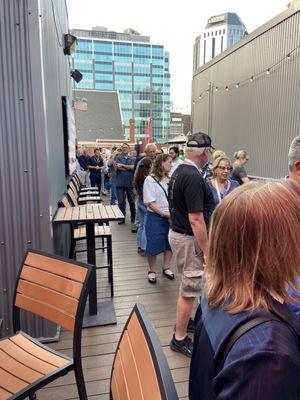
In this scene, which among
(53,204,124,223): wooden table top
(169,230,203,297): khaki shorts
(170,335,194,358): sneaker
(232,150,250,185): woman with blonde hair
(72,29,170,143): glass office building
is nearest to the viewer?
(169,230,203,297): khaki shorts

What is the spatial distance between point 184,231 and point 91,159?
8.35m

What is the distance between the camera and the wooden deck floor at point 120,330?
83.0 inches

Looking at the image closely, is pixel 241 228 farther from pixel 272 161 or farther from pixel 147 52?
pixel 147 52

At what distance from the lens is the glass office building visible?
99.9m

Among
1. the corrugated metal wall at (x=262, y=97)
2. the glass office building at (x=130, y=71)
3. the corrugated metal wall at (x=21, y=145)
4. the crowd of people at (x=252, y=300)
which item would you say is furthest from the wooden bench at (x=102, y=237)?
the glass office building at (x=130, y=71)

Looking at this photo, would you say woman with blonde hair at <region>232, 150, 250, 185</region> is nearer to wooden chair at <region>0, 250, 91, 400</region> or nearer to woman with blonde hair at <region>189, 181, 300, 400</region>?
wooden chair at <region>0, 250, 91, 400</region>

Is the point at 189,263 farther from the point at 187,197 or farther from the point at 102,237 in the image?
the point at 102,237

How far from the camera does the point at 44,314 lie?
170 centimetres

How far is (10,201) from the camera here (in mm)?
2365

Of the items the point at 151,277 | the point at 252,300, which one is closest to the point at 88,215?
the point at 151,277

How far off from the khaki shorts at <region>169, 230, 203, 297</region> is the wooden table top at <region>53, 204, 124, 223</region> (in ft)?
2.01

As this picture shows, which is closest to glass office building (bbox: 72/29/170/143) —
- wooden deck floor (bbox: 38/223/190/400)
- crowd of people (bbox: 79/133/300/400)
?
wooden deck floor (bbox: 38/223/190/400)

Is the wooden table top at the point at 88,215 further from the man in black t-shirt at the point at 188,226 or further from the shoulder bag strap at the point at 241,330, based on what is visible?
the shoulder bag strap at the point at 241,330

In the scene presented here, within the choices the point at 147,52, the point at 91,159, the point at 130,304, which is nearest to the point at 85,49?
the point at 147,52
